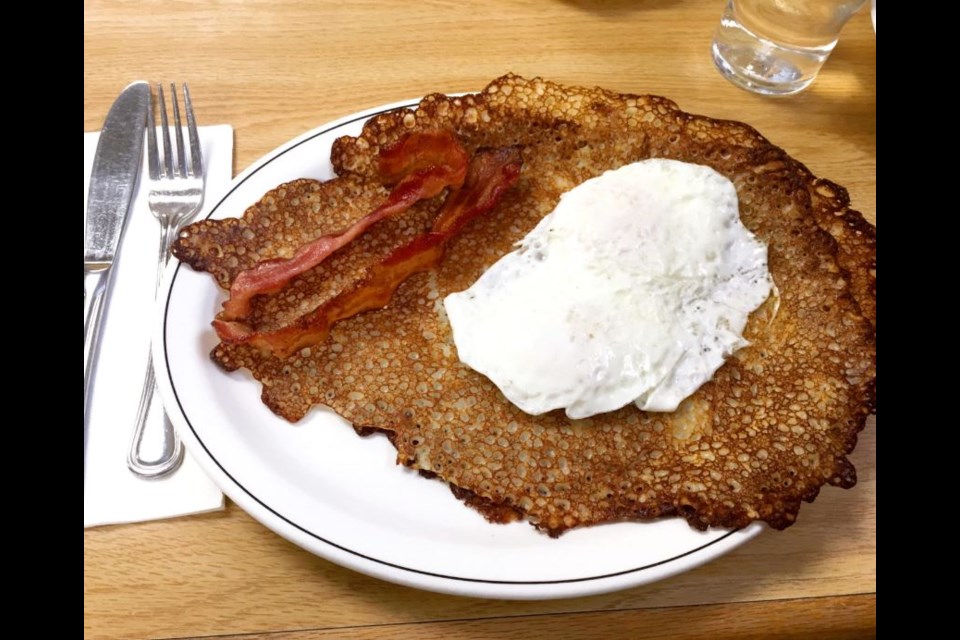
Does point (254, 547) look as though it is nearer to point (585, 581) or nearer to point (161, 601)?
point (161, 601)

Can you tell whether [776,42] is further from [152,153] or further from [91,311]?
[91,311]

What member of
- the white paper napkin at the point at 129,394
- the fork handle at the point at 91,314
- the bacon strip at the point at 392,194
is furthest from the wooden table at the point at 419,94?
the bacon strip at the point at 392,194

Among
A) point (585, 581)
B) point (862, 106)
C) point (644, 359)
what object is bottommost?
point (585, 581)

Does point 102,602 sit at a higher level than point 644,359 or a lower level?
lower

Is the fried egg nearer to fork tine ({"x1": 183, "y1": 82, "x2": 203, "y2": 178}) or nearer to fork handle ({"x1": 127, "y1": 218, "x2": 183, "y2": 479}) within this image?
fork handle ({"x1": 127, "y1": 218, "x2": 183, "y2": 479})

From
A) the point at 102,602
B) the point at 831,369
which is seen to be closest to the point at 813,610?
the point at 831,369

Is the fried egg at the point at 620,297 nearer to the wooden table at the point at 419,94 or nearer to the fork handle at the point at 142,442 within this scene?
the wooden table at the point at 419,94

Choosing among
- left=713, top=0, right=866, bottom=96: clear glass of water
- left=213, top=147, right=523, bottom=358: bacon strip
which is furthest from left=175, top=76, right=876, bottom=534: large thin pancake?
left=713, top=0, right=866, bottom=96: clear glass of water
